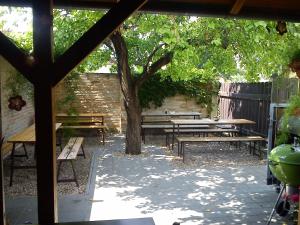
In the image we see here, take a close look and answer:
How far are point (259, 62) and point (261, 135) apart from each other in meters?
2.50

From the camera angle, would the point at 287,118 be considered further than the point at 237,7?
Yes

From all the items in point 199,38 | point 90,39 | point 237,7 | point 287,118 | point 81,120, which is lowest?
point 81,120

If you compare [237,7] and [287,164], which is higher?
[237,7]

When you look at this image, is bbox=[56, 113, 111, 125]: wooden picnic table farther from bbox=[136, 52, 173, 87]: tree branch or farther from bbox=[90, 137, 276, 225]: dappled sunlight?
bbox=[90, 137, 276, 225]: dappled sunlight

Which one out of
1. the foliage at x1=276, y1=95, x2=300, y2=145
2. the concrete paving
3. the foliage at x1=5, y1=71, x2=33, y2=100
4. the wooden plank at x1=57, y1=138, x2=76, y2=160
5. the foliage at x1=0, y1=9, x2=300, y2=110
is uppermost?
the foliage at x1=0, y1=9, x2=300, y2=110

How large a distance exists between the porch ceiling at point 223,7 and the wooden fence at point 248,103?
5727 mm

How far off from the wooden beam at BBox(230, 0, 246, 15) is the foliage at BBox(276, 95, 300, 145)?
1684mm

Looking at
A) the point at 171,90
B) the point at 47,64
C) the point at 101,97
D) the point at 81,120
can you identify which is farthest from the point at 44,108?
the point at 171,90

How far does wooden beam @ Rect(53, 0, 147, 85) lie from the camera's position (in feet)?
8.21

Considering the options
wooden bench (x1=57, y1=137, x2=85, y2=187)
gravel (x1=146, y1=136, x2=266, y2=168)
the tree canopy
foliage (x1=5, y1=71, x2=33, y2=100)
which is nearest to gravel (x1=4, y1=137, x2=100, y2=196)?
wooden bench (x1=57, y1=137, x2=85, y2=187)

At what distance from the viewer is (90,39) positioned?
2506 millimetres

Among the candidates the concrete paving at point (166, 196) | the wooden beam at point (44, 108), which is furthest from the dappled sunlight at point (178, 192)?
the wooden beam at point (44, 108)

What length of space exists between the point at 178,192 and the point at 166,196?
1.04 feet

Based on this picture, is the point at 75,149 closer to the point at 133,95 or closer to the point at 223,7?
the point at 133,95
